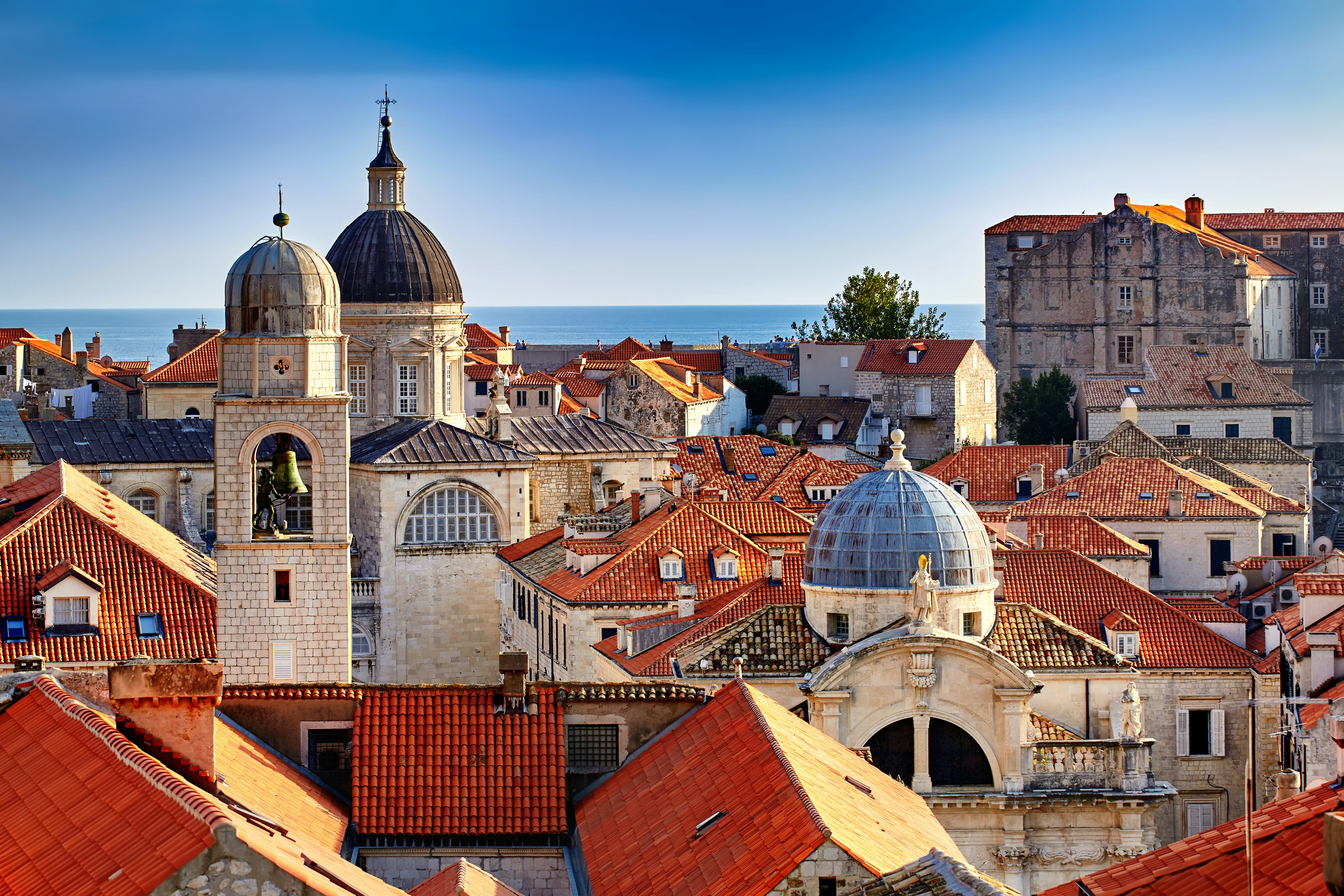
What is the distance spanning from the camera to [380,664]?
5838 centimetres

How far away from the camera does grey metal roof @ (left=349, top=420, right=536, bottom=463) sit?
60.0 m

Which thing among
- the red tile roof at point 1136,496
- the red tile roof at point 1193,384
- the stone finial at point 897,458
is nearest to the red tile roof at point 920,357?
the red tile roof at point 1193,384

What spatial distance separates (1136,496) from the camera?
216ft

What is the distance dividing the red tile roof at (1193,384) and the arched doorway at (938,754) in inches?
1915

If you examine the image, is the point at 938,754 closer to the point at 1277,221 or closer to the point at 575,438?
the point at 575,438

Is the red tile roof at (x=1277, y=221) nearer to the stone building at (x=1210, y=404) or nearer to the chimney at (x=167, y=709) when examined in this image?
the stone building at (x=1210, y=404)

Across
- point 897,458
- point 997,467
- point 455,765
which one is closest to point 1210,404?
point 997,467

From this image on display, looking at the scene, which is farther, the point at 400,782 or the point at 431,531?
the point at 431,531

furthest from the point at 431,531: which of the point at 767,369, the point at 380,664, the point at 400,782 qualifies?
the point at 767,369

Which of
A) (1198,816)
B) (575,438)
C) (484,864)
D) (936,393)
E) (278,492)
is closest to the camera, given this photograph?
(484,864)

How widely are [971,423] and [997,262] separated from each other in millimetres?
8186

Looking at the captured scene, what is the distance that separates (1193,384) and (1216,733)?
4032cm

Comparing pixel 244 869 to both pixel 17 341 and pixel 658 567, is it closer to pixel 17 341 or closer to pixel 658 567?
pixel 658 567

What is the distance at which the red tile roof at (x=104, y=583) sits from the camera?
3825cm
